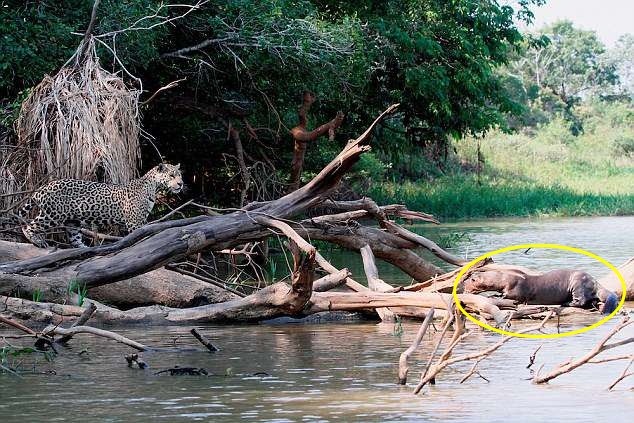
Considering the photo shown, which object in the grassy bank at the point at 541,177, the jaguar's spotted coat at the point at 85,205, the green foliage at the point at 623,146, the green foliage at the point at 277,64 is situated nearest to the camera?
the jaguar's spotted coat at the point at 85,205

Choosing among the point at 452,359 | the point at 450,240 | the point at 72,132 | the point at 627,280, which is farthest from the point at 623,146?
the point at 452,359

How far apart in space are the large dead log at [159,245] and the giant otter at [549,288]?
6.67 ft

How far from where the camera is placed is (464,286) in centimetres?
1287

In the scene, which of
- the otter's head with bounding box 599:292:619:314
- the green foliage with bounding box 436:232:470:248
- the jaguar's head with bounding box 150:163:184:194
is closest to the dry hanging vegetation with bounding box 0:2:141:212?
the jaguar's head with bounding box 150:163:184:194

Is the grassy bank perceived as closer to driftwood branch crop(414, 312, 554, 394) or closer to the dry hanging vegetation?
the dry hanging vegetation

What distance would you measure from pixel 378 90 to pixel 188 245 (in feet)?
42.7

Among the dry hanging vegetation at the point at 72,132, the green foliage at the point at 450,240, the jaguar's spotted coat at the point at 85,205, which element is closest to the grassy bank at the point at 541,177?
the green foliage at the point at 450,240

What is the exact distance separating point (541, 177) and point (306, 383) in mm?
39032

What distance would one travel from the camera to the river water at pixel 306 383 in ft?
25.7

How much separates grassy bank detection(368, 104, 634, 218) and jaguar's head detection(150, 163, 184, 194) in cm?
1619

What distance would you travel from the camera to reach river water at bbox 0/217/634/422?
25.7ft

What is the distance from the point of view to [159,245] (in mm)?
12086

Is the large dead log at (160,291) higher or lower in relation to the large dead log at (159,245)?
lower

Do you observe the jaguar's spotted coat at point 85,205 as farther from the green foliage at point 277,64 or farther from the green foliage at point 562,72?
the green foliage at point 562,72
